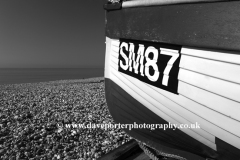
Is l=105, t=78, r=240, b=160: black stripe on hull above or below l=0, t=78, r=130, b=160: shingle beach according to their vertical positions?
above

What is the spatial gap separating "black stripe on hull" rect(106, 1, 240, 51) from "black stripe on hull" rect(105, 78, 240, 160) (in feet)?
3.82

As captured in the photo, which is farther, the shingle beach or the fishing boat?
the shingle beach

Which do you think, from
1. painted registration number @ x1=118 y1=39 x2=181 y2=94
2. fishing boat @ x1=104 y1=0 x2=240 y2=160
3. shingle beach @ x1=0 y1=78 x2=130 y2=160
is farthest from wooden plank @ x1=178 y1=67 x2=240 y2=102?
shingle beach @ x1=0 y1=78 x2=130 y2=160

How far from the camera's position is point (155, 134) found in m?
2.74

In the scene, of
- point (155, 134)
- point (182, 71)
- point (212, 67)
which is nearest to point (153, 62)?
point (182, 71)

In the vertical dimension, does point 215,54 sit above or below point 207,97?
above

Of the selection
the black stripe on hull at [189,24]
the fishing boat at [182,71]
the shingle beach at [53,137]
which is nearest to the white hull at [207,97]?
the fishing boat at [182,71]

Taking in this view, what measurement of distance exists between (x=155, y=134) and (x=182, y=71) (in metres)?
1.24

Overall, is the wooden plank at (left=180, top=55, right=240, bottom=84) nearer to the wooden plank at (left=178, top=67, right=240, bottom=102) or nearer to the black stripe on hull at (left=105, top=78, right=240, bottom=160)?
the wooden plank at (left=178, top=67, right=240, bottom=102)

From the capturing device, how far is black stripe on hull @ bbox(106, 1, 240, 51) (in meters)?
1.55

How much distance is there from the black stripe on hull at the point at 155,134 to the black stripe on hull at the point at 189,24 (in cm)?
116

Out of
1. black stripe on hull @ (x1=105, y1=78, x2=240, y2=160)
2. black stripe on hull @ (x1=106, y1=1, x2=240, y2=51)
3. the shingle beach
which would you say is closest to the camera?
black stripe on hull @ (x1=106, y1=1, x2=240, y2=51)

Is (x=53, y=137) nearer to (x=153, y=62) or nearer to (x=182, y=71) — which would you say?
(x=153, y=62)

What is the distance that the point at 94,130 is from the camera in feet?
16.2
